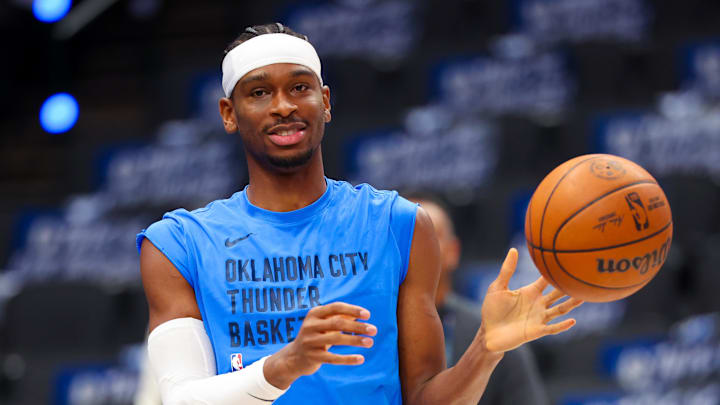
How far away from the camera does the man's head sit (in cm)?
258

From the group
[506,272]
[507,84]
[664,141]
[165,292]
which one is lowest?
[506,272]

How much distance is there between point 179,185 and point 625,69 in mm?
3637

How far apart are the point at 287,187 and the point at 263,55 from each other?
1.13ft

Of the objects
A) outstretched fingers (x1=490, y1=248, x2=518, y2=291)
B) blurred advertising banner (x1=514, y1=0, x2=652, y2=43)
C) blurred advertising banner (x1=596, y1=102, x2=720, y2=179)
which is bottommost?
outstretched fingers (x1=490, y1=248, x2=518, y2=291)

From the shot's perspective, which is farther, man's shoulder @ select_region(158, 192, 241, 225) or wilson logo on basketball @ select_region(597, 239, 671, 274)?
man's shoulder @ select_region(158, 192, 241, 225)

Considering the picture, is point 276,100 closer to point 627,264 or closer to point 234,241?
point 234,241

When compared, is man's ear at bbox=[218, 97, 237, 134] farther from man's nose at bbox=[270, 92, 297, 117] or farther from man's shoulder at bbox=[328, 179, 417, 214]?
man's shoulder at bbox=[328, 179, 417, 214]

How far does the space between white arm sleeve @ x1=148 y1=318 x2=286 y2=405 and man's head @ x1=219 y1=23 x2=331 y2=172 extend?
474mm

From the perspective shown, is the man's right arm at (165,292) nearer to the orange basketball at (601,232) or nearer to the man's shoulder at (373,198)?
the man's shoulder at (373,198)

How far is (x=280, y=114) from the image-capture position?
2.55 m

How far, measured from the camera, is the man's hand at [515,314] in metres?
2.40

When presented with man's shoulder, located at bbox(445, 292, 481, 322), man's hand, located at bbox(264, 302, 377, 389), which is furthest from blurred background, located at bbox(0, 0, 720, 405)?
man's hand, located at bbox(264, 302, 377, 389)

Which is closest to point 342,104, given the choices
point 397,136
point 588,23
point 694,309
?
point 397,136

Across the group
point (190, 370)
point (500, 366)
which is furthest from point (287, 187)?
point (500, 366)
